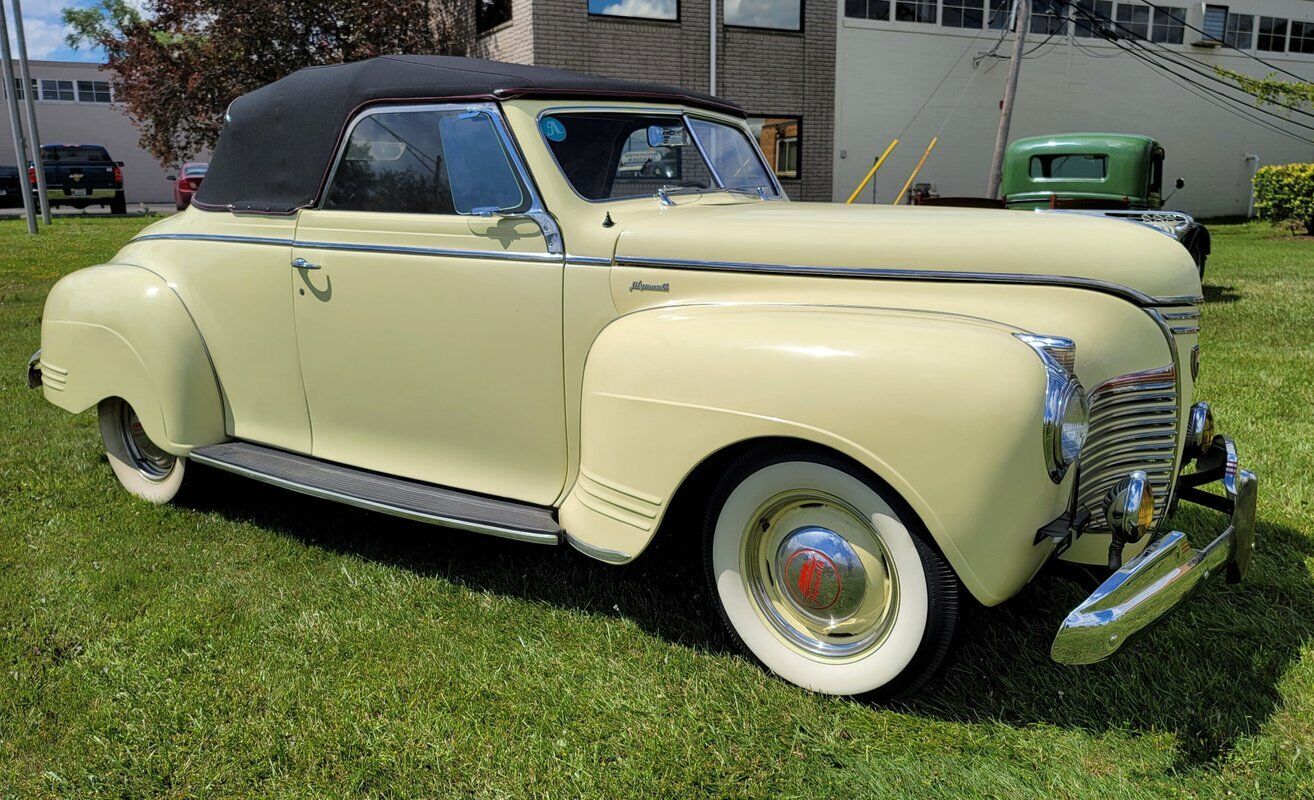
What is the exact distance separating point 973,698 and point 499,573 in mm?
1738

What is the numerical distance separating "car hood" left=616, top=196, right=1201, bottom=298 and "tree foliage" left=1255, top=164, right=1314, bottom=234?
18.3m

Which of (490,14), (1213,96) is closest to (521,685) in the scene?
(490,14)

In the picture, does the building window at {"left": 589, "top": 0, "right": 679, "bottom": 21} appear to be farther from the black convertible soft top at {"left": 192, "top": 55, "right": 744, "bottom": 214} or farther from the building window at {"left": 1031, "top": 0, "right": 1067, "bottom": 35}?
the black convertible soft top at {"left": 192, "top": 55, "right": 744, "bottom": 214}

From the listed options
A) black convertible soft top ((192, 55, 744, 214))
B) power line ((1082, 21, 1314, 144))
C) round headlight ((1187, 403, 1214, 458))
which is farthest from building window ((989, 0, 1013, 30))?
round headlight ((1187, 403, 1214, 458))

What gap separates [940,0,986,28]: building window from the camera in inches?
756

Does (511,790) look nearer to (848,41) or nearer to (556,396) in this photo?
(556,396)

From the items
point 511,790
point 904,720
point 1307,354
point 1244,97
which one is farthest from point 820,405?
point 1244,97

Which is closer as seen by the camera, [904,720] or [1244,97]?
[904,720]

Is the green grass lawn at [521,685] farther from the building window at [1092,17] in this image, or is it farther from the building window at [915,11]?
the building window at [1092,17]

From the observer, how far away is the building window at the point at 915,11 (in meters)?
18.6

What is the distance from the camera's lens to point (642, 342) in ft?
9.24

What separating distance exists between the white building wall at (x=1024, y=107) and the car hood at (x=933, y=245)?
15814 millimetres

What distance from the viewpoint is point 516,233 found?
10.4ft

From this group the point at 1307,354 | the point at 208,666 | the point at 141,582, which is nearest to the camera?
the point at 208,666
